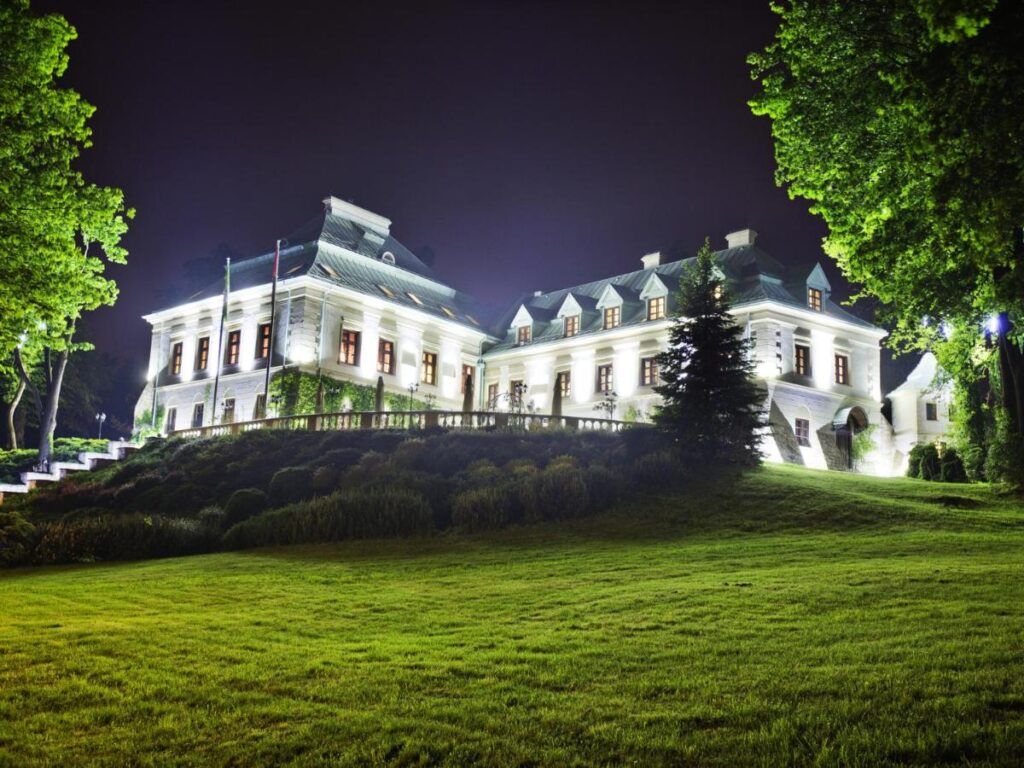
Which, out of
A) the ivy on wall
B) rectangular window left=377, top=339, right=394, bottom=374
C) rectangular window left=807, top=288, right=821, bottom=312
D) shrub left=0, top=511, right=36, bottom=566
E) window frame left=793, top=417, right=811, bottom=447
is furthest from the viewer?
rectangular window left=377, top=339, right=394, bottom=374

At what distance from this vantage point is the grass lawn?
614 centimetres

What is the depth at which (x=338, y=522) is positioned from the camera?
2083 cm

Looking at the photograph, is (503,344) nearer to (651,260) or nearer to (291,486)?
(651,260)

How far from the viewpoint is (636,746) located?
19.6 feet

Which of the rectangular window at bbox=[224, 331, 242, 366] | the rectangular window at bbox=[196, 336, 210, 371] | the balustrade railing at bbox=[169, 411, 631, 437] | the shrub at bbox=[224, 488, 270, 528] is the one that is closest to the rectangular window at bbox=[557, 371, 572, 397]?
the rectangular window at bbox=[224, 331, 242, 366]

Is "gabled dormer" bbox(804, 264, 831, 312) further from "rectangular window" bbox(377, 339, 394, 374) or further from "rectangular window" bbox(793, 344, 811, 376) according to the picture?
"rectangular window" bbox(377, 339, 394, 374)

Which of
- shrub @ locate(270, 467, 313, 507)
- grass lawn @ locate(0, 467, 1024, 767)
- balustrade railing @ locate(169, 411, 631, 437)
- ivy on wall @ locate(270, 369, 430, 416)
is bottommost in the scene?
grass lawn @ locate(0, 467, 1024, 767)

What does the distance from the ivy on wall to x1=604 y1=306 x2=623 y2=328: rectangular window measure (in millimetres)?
13717

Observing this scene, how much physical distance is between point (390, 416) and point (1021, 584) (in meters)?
23.7

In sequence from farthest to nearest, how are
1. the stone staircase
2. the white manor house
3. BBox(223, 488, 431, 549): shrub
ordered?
the white manor house, the stone staircase, BBox(223, 488, 431, 549): shrub

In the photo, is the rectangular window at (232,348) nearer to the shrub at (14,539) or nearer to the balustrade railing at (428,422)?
the balustrade railing at (428,422)

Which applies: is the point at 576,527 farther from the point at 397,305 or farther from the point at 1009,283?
the point at 397,305

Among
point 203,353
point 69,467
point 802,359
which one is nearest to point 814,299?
point 802,359

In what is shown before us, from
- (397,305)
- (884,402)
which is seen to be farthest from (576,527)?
(884,402)
